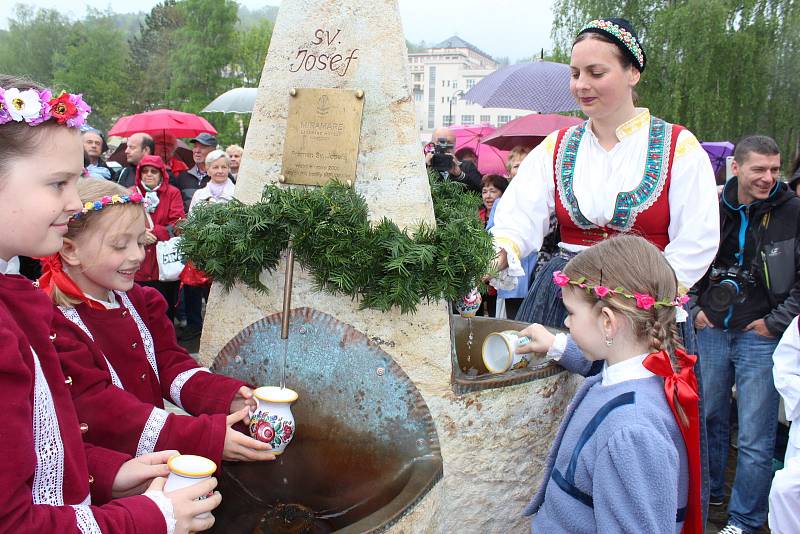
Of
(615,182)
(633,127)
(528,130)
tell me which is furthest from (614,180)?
(528,130)

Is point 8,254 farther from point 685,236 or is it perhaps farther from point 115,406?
point 685,236

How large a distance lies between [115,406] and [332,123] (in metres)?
1.18

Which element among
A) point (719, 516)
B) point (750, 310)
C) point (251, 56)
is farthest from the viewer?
point (251, 56)

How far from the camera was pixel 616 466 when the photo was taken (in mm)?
1685

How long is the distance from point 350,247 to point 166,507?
0.96 meters

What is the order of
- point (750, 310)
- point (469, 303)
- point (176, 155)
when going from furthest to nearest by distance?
1. point (176, 155)
2. point (750, 310)
3. point (469, 303)

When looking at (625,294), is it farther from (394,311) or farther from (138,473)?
(138,473)

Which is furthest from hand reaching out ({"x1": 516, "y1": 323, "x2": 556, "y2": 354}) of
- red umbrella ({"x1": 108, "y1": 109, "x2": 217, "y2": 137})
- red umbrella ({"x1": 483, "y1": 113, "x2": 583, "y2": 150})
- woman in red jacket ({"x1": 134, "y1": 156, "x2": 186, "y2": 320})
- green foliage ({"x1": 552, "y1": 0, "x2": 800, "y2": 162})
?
green foliage ({"x1": 552, "y1": 0, "x2": 800, "y2": 162})

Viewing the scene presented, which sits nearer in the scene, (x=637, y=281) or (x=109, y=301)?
(x=637, y=281)

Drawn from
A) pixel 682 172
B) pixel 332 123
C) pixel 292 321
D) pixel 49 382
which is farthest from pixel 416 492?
pixel 682 172

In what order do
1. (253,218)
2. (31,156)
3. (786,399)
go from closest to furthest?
(31,156) → (253,218) → (786,399)

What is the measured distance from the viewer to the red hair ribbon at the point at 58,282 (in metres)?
2.07

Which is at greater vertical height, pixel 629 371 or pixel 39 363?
pixel 39 363

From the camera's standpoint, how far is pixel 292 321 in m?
2.40
